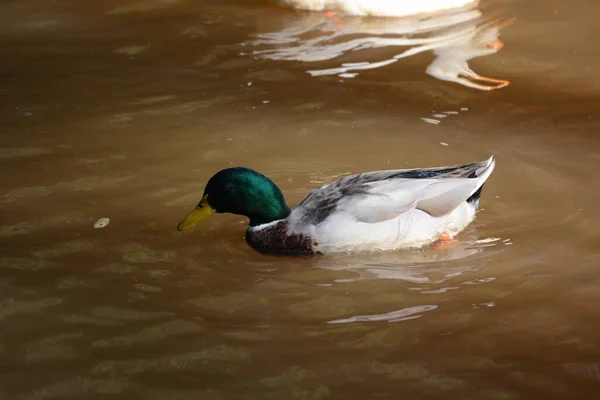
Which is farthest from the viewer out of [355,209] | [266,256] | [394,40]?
[394,40]

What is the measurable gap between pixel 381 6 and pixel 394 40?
72cm

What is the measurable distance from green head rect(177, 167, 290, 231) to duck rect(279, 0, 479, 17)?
4916 millimetres

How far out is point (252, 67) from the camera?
9.44 meters

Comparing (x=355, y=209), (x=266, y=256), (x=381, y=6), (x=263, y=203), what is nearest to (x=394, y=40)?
(x=381, y=6)

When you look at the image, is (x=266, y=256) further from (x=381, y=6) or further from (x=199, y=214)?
(x=381, y=6)

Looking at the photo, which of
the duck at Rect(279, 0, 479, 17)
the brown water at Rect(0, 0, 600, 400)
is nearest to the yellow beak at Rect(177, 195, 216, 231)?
the brown water at Rect(0, 0, 600, 400)

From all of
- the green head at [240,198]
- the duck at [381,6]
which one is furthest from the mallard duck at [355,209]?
the duck at [381,6]

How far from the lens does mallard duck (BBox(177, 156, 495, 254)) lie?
19.6 feet

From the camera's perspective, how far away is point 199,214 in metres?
6.12

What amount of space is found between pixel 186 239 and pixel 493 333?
2.09 meters

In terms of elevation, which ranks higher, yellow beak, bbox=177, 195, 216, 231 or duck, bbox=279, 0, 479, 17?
duck, bbox=279, 0, 479, 17

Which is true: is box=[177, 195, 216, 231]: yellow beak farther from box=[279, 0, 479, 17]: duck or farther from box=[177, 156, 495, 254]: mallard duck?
box=[279, 0, 479, 17]: duck

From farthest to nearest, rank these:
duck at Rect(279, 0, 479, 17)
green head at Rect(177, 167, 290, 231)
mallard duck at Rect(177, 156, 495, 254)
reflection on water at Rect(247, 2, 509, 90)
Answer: duck at Rect(279, 0, 479, 17) < reflection on water at Rect(247, 2, 509, 90) < green head at Rect(177, 167, 290, 231) < mallard duck at Rect(177, 156, 495, 254)

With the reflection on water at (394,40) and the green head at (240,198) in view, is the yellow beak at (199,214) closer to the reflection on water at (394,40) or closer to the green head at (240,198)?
the green head at (240,198)
